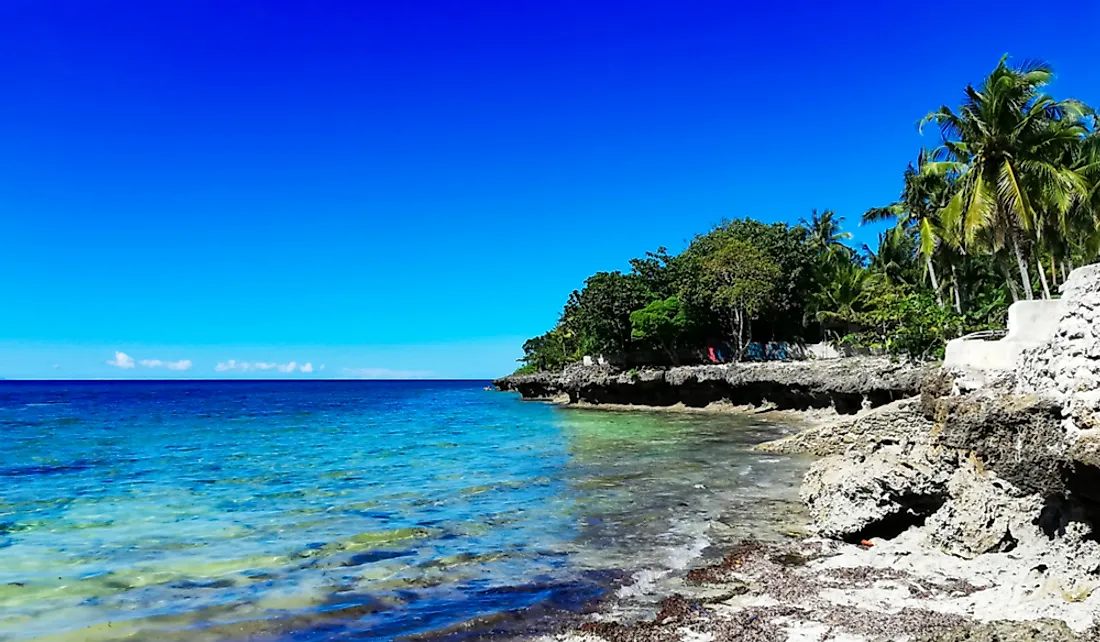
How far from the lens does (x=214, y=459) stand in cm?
2220

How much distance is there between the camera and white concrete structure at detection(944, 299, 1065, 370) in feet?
29.9

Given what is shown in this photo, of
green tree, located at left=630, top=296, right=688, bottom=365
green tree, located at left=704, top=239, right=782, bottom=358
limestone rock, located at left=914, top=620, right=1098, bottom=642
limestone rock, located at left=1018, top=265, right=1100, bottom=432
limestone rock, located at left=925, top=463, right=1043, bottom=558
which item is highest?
green tree, located at left=704, top=239, right=782, bottom=358

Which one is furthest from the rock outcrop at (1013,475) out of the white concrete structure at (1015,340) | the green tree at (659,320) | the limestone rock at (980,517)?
the green tree at (659,320)

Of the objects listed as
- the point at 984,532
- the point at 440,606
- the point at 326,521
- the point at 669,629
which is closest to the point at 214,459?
the point at 326,521

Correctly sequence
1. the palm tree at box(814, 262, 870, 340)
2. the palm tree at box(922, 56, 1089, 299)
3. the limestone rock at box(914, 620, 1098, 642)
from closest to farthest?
the limestone rock at box(914, 620, 1098, 642) < the palm tree at box(922, 56, 1089, 299) < the palm tree at box(814, 262, 870, 340)

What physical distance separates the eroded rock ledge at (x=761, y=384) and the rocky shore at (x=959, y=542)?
8865mm

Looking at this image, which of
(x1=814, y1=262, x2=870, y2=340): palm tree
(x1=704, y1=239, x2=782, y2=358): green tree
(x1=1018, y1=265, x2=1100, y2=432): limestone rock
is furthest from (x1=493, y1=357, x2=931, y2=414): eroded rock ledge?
(x1=814, y1=262, x2=870, y2=340): palm tree

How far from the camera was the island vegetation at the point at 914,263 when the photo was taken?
24.3 meters

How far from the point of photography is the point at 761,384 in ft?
121

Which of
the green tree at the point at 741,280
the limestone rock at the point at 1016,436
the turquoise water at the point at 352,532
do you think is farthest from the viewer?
the green tree at the point at 741,280

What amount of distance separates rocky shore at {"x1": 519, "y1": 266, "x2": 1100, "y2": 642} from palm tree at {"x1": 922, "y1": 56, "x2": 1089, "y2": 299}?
16815mm

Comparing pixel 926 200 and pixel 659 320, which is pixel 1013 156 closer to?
pixel 926 200

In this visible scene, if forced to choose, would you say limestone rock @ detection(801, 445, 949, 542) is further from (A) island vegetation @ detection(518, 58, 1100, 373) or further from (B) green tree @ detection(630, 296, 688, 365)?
(B) green tree @ detection(630, 296, 688, 365)

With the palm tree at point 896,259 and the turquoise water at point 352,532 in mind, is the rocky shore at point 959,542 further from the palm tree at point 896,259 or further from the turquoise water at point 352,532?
the palm tree at point 896,259
